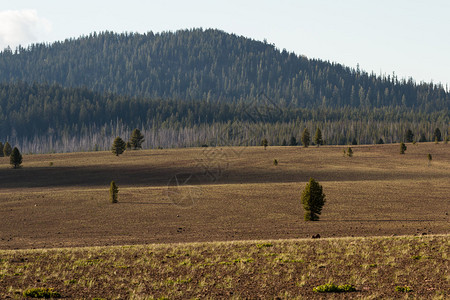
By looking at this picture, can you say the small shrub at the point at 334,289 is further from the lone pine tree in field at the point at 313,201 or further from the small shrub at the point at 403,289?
the lone pine tree in field at the point at 313,201

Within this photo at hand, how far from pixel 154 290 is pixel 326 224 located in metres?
25.8

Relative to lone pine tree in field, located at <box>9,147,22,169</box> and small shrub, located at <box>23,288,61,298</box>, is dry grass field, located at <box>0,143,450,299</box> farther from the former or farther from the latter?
lone pine tree in field, located at <box>9,147,22,169</box>

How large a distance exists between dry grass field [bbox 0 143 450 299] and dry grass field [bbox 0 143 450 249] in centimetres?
19

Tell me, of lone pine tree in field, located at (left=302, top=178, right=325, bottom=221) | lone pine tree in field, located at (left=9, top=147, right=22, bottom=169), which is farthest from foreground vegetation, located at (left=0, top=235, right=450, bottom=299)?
lone pine tree in field, located at (left=9, top=147, right=22, bottom=169)

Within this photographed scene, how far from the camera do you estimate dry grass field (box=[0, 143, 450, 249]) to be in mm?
40844

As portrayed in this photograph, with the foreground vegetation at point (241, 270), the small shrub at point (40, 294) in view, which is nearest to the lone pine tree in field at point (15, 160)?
the foreground vegetation at point (241, 270)

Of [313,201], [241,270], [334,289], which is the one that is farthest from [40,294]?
[313,201]

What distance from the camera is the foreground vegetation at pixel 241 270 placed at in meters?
20.4

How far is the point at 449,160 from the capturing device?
A: 106 m

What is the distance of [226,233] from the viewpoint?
3994cm

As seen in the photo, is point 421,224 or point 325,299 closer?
point 325,299

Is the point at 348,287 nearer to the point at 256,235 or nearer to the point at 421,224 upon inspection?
the point at 256,235

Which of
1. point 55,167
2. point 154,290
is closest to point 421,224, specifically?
point 154,290

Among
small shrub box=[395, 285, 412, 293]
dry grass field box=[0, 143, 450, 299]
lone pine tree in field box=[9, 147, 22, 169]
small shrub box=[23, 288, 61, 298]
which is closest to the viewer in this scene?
small shrub box=[395, 285, 412, 293]
